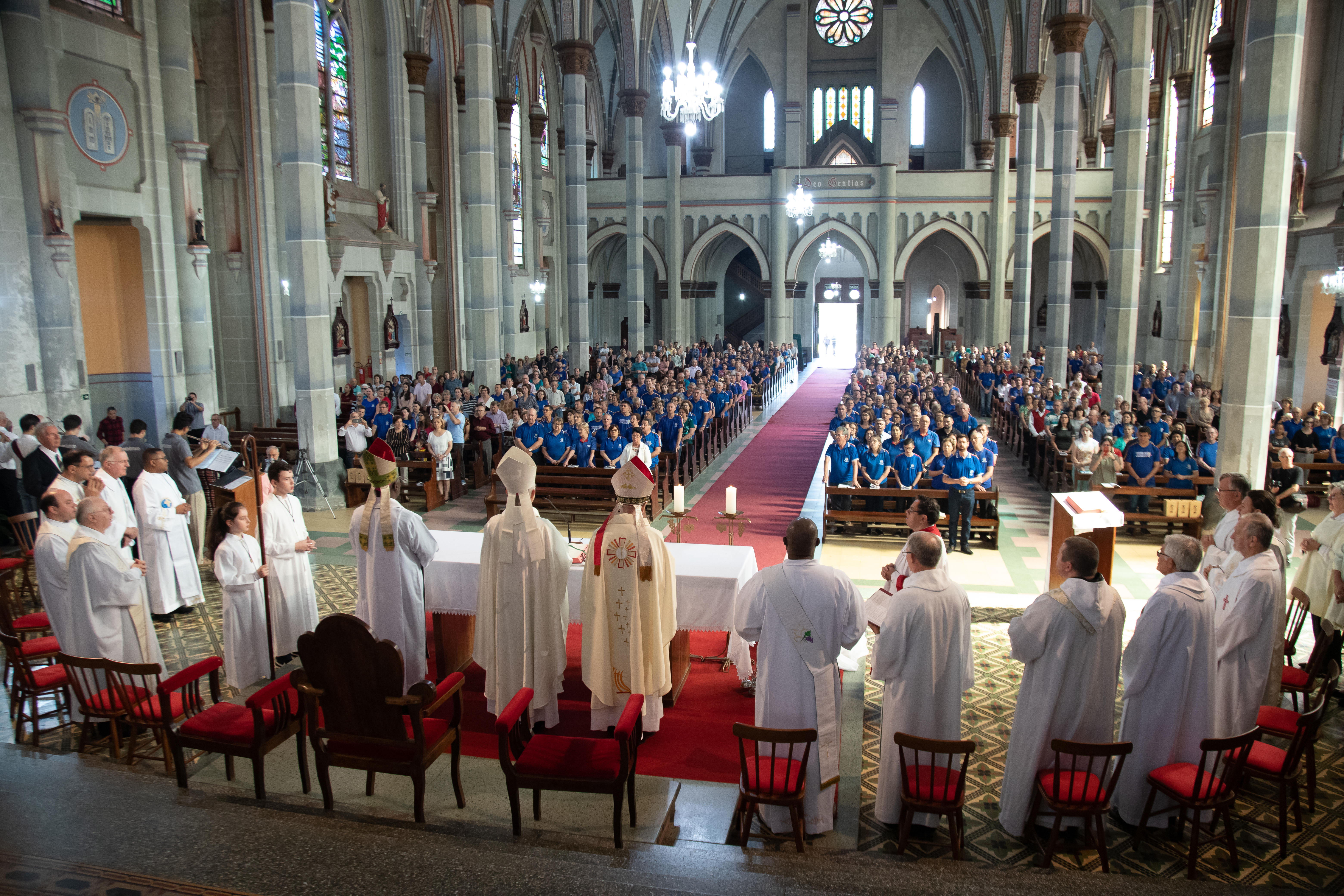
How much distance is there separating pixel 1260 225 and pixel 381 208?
61.6 feet

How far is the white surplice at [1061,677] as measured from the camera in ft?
14.5

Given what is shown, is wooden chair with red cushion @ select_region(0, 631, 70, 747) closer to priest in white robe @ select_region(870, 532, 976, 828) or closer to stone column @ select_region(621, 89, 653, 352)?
priest in white robe @ select_region(870, 532, 976, 828)

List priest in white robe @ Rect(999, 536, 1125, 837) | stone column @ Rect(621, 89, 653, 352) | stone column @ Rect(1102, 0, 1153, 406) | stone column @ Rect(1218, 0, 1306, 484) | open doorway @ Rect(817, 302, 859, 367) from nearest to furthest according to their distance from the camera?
priest in white robe @ Rect(999, 536, 1125, 837), stone column @ Rect(1218, 0, 1306, 484), stone column @ Rect(1102, 0, 1153, 406), stone column @ Rect(621, 89, 653, 352), open doorway @ Rect(817, 302, 859, 367)

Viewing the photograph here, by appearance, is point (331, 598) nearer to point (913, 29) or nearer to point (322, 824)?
point (322, 824)

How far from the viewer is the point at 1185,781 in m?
4.37

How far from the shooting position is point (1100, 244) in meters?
30.7

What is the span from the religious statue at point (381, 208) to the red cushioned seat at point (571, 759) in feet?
65.4

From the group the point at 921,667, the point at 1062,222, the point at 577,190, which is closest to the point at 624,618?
the point at 921,667

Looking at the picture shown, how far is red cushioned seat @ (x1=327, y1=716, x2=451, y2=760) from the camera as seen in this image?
4.46 m

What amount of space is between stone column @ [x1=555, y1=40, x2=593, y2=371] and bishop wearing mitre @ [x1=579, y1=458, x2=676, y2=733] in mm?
17394

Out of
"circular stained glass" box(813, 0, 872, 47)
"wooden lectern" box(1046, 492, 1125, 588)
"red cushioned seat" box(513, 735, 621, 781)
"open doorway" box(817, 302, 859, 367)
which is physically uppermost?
"circular stained glass" box(813, 0, 872, 47)

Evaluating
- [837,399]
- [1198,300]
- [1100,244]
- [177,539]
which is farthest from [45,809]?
[1100,244]

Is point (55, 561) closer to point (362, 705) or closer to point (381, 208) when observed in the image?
point (362, 705)

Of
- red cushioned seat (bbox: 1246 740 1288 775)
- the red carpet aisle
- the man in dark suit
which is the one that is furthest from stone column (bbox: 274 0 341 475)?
red cushioned seat (bbox: 1246 740 1288 775)
